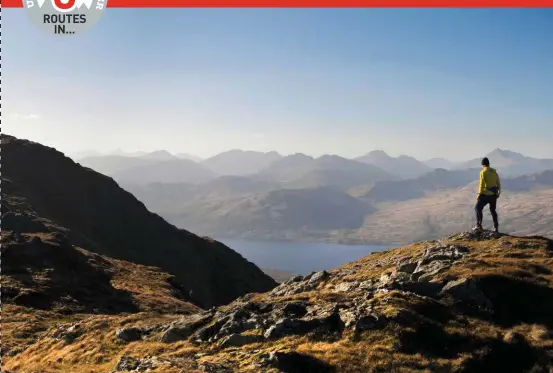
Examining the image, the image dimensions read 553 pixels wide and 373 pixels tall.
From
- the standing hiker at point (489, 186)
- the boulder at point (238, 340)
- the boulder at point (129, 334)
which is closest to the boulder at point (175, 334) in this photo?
the boulder at point (129, 334)

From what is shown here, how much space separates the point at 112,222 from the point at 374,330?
380 feet

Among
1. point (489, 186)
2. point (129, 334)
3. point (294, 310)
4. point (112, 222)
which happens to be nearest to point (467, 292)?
point (489, 186)

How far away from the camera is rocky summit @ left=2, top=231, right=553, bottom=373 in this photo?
62.0 ft

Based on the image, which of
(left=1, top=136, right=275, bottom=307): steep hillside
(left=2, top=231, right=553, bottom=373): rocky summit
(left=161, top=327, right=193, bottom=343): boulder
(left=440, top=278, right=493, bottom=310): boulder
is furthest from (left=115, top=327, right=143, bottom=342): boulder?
(left=1, top=136, right=275, bottom=307): steep hillside

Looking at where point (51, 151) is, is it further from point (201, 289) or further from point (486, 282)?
point (486, 282)

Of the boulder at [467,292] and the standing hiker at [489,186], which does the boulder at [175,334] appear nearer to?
the boulder at [467,292]

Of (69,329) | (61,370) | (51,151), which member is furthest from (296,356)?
(51,151)

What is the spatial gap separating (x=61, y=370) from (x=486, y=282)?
970 inches

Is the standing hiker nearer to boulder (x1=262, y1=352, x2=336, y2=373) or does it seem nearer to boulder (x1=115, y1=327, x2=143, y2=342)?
boulder (x1=262, y1=352, x2=336, y2=373)

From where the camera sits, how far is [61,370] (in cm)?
2372

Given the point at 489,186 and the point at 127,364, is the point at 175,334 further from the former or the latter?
the point at 489,186

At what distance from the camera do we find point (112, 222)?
406ft

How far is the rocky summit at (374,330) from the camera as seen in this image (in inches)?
744

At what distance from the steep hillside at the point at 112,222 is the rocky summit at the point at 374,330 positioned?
247 ft
